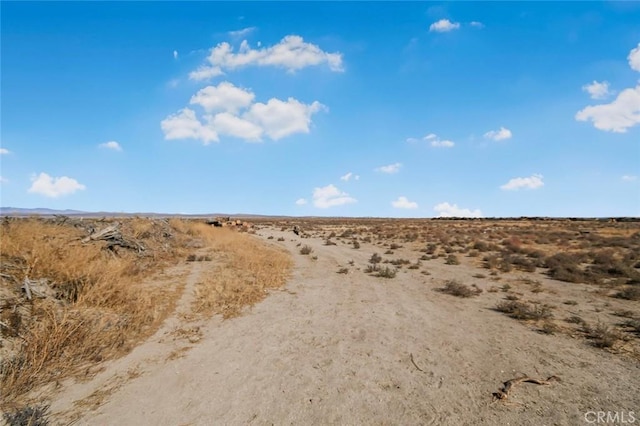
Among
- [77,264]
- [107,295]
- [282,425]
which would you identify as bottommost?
[282,425]

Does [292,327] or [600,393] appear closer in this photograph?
[600,393]

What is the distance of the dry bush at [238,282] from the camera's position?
28.5 feet

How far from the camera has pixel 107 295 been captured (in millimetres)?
7266

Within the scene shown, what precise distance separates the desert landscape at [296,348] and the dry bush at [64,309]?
1.2 inches

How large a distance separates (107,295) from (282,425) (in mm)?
5598

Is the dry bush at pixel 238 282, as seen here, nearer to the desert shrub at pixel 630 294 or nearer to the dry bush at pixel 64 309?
the dry bush at pixel 64 309

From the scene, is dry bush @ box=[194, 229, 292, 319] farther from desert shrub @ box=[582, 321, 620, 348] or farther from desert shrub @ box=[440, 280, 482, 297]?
desert shrub @ box=[582, 321, 620, 348]

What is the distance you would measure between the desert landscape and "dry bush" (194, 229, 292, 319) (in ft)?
0.28

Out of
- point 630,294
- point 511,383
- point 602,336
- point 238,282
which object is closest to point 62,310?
point 238,282

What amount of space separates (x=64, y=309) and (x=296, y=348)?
458 centimetres

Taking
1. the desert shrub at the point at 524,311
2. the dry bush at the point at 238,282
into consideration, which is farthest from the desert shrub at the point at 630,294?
the dry bush at the point at 238,282

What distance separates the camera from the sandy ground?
4078mm

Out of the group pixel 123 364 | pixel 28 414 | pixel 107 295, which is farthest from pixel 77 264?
pixel 28 414

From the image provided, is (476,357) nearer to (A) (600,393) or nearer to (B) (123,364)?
(A) (600,393)
